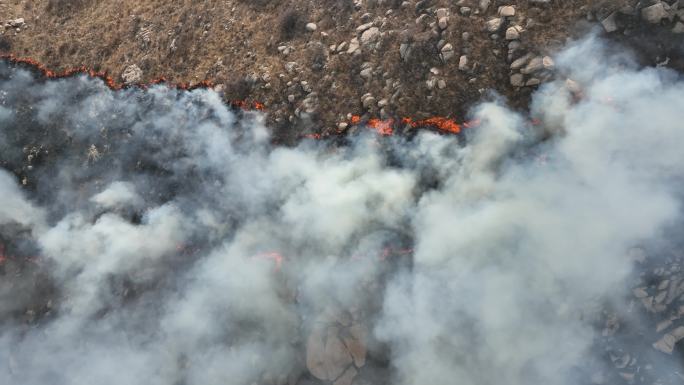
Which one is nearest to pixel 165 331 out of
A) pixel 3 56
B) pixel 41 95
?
pixel 41 95

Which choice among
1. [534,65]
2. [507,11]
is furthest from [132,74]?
[534,65]

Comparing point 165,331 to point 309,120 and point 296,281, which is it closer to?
point 296,281

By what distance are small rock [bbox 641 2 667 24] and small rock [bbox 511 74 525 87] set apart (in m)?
2.48

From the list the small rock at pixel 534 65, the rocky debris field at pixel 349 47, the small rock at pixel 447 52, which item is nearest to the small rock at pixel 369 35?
the rocky debris field at pixel 349 47

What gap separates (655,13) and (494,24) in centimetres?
297

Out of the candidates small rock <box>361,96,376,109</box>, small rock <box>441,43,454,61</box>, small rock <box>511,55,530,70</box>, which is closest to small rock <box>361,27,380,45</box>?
small rock <box>361,96,376,109</box>

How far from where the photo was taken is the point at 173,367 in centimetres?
1101

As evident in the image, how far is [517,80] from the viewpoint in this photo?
34.9 ft

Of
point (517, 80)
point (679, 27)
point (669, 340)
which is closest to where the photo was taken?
point (669, 340)

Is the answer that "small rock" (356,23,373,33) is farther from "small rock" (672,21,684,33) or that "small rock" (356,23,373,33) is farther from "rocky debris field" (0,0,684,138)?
"small rock" (672,21,684,33)

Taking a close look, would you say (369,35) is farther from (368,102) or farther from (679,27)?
(679,27)

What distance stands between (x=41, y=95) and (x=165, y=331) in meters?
8.53

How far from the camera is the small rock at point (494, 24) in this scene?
430 inches

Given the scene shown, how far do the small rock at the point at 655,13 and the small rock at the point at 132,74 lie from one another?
12.4 metres
